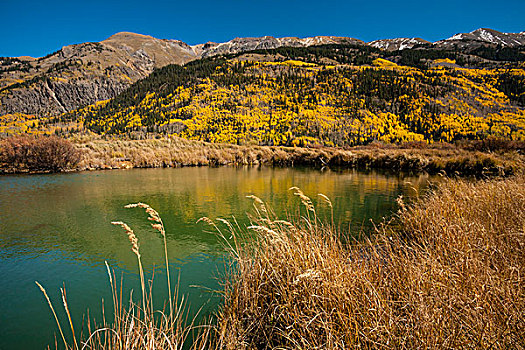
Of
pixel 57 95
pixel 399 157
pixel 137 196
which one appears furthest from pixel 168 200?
pixel 57 95

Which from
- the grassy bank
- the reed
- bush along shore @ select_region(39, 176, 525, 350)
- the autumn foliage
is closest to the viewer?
the reed

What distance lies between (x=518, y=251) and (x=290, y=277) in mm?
3120

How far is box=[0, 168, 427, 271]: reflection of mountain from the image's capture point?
6797 millimetres

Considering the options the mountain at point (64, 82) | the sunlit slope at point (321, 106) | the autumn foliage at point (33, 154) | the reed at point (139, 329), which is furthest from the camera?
the mountain at point (64, 82)

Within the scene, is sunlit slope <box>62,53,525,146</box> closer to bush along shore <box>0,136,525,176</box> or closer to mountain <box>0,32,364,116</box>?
bush along shore <box>0,136,525,176</box>

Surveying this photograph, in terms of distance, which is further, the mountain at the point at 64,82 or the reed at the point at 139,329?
the mountain at the point at 64,82

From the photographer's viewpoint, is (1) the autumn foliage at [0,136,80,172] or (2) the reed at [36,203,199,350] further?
(1) the autumn foliage at [0,136,80,172]

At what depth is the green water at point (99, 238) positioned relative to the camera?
14.3 feet

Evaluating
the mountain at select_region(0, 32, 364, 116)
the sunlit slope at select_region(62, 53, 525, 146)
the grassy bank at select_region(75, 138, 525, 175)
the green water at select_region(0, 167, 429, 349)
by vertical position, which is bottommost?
the green water at select_region(0, 167, 429, 349)

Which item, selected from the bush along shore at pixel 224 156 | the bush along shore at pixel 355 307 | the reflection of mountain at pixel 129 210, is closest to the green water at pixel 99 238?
the reflection of mountain at pixel 129 210

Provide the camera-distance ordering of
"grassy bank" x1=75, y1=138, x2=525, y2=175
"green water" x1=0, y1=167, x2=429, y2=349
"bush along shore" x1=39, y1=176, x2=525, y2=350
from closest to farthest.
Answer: "bush along shore" x1=39, y1=176, x2=525, y2=350 < "green water" x1=0, y1=167, x2=429, y2=349 < "grassy bank" x1=75, y1=138, x2=525, y2=175

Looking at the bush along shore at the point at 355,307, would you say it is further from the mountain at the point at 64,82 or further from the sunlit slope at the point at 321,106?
the mountain at the point at 64,82

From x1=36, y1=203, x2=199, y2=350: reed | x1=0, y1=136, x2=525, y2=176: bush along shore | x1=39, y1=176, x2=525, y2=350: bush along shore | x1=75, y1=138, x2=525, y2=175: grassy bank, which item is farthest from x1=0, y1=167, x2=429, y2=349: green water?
x1=75, y1=138, x2=525, y2=175: grassy bank

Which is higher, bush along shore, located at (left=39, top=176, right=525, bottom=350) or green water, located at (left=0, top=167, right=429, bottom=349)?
bush along shore, located at (left=39, top=176, right=525, bottom=350)
